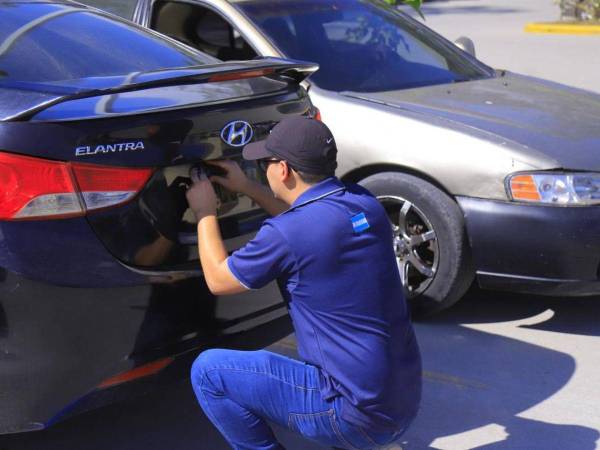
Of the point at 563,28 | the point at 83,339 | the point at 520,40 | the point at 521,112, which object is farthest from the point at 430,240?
the point at 563,28

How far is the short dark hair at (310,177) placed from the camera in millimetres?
2760

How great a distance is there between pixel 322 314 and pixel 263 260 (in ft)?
0.74

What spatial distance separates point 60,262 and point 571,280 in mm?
2456

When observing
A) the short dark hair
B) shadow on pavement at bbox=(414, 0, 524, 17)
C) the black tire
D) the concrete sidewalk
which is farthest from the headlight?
shadow on pavement at bbox=(414, 0, 524, 17)

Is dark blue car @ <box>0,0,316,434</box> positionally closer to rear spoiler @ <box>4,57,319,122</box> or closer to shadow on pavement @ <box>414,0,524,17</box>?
rear spoiler @ <box>4,57,319,122</box>

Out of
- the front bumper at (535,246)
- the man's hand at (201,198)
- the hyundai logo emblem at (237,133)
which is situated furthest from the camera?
the front bumper at (535,246)

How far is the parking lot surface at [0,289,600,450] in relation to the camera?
11.9 feet

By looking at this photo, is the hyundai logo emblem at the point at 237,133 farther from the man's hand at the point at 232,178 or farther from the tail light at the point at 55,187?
the tail light at the point at 55,187

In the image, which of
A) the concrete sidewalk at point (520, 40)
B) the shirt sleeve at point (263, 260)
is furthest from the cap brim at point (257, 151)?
the concrete sidewalk at point (520, 40)

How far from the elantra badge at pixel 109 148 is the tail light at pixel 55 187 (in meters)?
0.04

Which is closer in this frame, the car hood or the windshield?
the car hood

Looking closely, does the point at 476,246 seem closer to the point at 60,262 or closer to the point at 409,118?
the point at 409,118

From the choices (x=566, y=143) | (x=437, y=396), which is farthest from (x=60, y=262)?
(x=566, y=143)

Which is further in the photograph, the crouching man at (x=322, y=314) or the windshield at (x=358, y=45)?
the windshield at (x=358, y=45)
